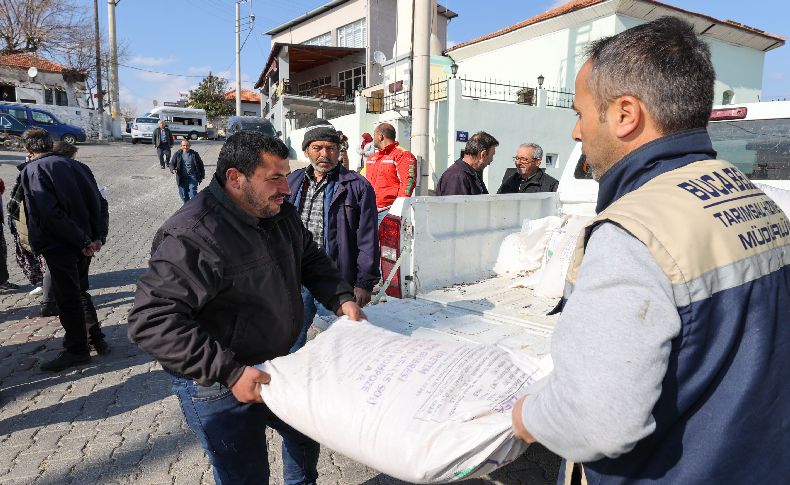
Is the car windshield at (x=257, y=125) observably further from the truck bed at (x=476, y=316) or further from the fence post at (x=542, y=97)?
the truck bed at (x=476, y=316)

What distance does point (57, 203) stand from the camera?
414cm

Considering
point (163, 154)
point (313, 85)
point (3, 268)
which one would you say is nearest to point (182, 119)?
point (313, 85)

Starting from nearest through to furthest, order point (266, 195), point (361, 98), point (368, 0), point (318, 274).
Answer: point (266, 195) → point (318, 274) → point (361, 98) → point (368, 0)

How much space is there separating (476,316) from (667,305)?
1936mm

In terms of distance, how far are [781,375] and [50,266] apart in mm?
4684

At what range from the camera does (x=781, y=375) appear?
1039 millimetres

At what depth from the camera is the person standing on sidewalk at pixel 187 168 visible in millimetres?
11234

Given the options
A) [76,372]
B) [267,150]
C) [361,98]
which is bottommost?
[76,372]

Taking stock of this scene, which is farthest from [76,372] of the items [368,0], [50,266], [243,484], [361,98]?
[368,0]

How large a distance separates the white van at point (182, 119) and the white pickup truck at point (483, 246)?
30785mm

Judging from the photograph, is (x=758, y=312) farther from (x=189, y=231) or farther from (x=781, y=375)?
(x=189, y=231)

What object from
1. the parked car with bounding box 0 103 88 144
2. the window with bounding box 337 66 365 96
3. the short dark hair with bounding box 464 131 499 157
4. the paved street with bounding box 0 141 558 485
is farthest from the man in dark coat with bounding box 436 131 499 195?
the window with bounding box 337 66 365 96

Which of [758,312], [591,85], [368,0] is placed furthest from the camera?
[368,0]

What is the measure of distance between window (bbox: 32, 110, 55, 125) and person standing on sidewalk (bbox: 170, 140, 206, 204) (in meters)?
15.8
